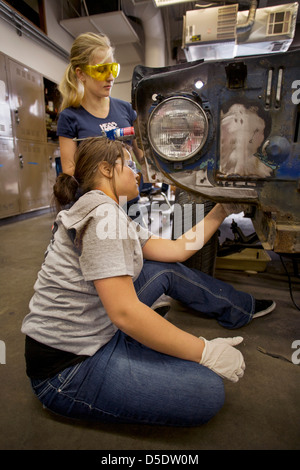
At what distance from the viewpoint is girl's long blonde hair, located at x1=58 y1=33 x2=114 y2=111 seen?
55.6 inches

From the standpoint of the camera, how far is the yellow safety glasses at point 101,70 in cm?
141

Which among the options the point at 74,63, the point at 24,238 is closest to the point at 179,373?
the point at 74,63

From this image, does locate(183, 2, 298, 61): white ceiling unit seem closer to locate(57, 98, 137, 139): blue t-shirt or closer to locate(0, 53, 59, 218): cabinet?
locate(0, 53, 59, 218): cabinet

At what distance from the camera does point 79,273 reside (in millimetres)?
815

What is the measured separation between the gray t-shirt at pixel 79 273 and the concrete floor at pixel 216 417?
0.29 meters

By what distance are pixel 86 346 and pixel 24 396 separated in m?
0.42

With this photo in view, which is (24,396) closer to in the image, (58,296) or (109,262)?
(58,296)

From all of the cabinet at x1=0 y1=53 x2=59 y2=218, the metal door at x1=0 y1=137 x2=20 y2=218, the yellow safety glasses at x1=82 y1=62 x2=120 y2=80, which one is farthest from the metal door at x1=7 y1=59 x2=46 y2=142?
the yellow safety glasses at x1=82 y1=62 x2=120 y2=80

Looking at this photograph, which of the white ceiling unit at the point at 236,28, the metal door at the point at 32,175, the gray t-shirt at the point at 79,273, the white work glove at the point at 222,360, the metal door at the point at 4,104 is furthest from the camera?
the metal door at the point at 32,175

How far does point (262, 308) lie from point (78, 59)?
1.66m

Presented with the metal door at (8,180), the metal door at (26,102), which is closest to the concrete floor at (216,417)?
the metal door at (8,180)

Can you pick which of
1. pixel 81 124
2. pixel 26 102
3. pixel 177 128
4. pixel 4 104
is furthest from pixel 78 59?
pixel 26 102

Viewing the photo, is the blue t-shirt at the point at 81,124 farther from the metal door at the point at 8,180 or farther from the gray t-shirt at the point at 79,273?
the metal door at the point at 8,180
